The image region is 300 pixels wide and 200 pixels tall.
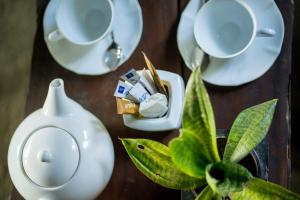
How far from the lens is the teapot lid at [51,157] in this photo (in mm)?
584

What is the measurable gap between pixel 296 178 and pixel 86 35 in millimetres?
635

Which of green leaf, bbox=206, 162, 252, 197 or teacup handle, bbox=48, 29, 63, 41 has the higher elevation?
green leaf, bbox=206, 162, 252, 197

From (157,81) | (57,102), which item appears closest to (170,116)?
(157,81)

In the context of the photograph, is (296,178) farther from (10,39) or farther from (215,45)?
(10,39)

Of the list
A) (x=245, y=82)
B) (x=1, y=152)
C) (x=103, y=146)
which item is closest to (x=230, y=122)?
(x=245, y=82)

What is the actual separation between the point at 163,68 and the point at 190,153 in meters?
0.31

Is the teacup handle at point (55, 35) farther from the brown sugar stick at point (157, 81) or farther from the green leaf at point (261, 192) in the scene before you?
the green leaf at point (261, 192)

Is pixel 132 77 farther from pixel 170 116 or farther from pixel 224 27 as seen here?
pixel 224 27

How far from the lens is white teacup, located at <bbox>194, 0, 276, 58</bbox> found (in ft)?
2.41

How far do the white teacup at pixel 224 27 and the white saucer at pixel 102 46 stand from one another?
4.1 inches

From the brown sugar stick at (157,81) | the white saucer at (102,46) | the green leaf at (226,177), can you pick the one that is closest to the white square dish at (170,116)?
the brown sugar stick at (157,81)

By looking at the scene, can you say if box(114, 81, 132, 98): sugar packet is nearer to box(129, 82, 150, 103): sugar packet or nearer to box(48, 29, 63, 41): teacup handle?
box(129, 82, 150, 103): sugar packet

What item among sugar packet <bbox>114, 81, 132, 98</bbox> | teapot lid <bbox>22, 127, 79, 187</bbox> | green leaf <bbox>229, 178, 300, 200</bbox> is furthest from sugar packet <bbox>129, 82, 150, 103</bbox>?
green leaf <bbox>229, 178, 300, 200</bbox>

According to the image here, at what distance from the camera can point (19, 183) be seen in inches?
24.3
